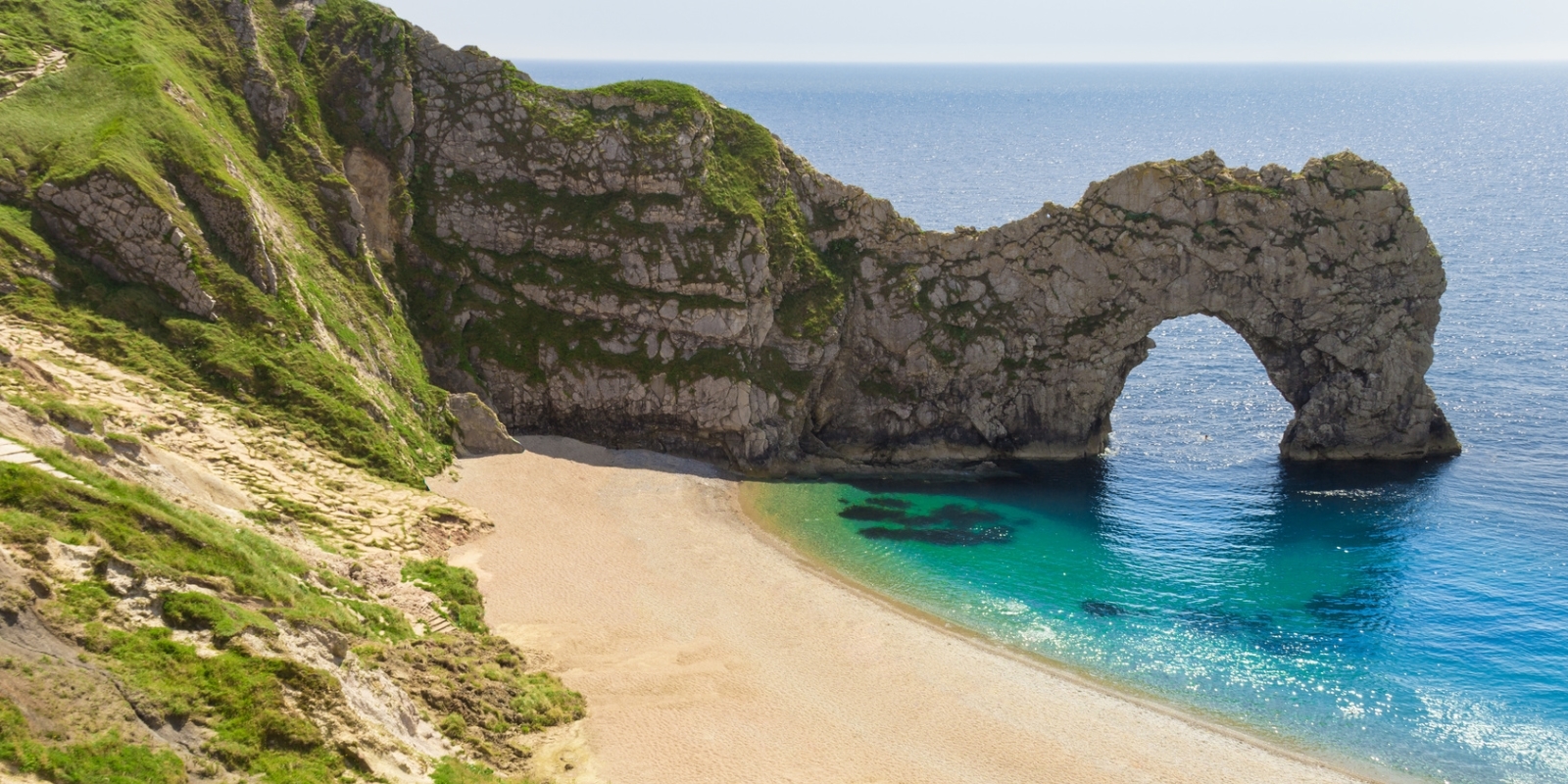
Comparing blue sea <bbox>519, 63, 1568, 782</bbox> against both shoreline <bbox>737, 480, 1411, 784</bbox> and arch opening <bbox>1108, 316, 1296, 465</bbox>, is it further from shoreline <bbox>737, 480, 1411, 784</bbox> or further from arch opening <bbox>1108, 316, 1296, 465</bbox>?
shoreline <bbox>737, 480, 1411, 784</bbox>

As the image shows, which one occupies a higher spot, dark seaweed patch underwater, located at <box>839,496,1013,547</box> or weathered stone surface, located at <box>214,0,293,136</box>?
weathered stone surface, located at <box>214,0,293,136</box>

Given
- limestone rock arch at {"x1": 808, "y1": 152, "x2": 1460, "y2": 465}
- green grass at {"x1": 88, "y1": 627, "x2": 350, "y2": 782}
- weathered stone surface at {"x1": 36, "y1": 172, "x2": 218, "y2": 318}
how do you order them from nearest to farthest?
green grass at {"x1": 88, "y1": 627, "x2": 350, "y2": 782} → weathered stone surface at {"x1": 36, "y1": 172, "x2": 218, "y2": 318} → limestone rock arch at {"x1": 808, "y1": 152, "x2": 1460, "y2": 465}

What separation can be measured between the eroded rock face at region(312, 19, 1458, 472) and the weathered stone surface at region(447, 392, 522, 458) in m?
3.87

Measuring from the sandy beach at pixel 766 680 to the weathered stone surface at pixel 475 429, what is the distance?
4.08 m

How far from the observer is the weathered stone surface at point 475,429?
58.4 m

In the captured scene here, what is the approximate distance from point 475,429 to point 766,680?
2568cm

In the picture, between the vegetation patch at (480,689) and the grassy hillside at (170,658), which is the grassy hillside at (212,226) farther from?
the grassy hillside at (170,658)

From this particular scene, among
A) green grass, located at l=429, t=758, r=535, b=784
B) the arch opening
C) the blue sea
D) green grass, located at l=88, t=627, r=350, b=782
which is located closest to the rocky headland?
green grass, located at l=429, t=758, r=535, b=784

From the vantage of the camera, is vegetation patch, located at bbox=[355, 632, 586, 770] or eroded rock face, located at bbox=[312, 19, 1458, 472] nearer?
vegetation patch, located at bbox=[355, 632, 586, 770]

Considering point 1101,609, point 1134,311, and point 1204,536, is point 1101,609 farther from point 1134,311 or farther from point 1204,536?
point 1134,311

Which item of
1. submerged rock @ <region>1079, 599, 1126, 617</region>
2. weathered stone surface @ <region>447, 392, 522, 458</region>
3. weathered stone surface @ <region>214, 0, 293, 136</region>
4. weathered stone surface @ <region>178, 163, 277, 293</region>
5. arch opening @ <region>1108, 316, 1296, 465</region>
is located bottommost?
submerged rock @ <region>1079, 599, 1126, 617</region>

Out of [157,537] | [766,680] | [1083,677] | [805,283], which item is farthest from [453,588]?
[805,283]

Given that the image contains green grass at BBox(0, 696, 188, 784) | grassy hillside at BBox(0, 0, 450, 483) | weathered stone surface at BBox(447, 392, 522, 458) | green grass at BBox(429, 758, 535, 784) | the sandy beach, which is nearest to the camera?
green grass at BBox(0, 696, 188, 784)

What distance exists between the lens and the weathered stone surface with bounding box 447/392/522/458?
58.4 metres
